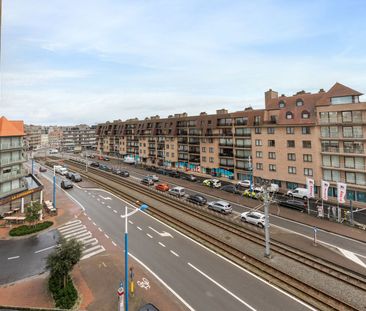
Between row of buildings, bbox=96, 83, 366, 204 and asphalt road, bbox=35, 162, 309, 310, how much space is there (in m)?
26.4

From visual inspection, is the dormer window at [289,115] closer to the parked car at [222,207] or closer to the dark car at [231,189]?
the dark car at [231,189]

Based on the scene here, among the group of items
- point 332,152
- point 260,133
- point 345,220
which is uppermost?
point 260,133

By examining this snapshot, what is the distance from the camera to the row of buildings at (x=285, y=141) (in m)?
42.0

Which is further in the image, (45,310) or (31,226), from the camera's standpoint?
(31,226)

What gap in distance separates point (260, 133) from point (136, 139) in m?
57.7

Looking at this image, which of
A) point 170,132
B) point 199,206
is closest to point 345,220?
point 199,206

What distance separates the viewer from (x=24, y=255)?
83.4ft

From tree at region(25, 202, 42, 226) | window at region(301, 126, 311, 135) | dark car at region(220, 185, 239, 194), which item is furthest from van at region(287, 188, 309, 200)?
tree at region(25, 202, 42, 226)

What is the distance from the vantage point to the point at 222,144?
63.5 metres

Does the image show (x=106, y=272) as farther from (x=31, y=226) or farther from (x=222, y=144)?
(x=222, y=144)

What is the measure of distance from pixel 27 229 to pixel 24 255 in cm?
733

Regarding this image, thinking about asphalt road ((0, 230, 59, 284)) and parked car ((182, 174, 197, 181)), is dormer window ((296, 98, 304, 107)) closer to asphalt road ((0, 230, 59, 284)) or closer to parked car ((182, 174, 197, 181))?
parked car ((182, 174, 197, 181))

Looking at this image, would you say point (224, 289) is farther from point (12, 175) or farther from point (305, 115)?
point (305, 115)

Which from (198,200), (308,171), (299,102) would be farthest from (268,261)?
(299,102)
